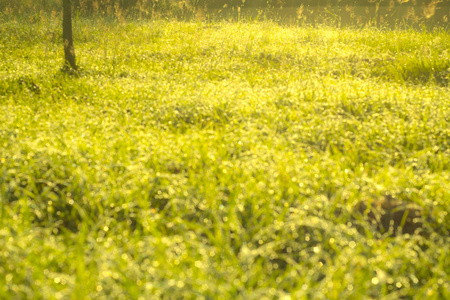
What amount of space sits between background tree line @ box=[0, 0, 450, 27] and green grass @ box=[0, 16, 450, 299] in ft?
16.3

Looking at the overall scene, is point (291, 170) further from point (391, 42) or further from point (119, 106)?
point (391, 42)

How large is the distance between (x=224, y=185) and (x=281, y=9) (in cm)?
1003

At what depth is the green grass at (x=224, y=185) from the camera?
1.78 metres

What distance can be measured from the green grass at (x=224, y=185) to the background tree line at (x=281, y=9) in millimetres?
4971

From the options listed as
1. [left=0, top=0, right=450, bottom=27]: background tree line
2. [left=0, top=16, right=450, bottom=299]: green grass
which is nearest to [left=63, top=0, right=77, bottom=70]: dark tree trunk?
[left=0, top=16, right=450, bottom=299]: green grass

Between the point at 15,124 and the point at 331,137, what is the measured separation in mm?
2609

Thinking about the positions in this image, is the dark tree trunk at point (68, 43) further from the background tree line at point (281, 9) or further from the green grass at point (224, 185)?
the background tree line at point (281, 9)

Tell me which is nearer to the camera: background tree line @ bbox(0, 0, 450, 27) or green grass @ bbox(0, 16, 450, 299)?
green grass @ bbox(0, 16, 450, 299)

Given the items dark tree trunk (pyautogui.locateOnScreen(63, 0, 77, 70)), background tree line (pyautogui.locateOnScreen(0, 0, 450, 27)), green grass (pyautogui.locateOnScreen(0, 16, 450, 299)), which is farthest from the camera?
background tree line (pyautogui.locateOnScreen(0, 0, 450, 27))

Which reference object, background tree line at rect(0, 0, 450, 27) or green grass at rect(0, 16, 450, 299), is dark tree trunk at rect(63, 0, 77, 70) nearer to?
green grass at rect(0, 16, 450, 299)

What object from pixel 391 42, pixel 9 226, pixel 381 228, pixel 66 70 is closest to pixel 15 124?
pixel 9 226

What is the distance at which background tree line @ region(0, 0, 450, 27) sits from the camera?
9.31 m

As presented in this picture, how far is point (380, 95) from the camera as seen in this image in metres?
3.89

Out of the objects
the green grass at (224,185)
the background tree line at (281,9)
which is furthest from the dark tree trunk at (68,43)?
the background tree line at (281,9)
